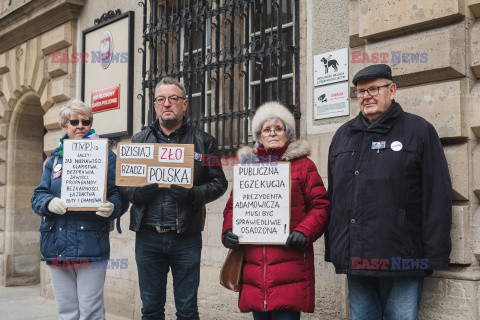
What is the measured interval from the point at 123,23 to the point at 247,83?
2293 millimetres

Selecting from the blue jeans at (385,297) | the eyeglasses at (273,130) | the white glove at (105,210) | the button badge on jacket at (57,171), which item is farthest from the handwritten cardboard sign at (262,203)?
the button badge on jacket at (57,171)

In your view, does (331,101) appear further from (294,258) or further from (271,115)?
(294,258)

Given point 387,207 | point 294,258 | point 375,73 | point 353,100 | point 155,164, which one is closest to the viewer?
point 387,207

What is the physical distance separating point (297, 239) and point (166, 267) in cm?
107

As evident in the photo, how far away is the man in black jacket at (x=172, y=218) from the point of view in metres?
3.61

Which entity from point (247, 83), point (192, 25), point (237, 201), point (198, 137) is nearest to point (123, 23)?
point (192, 25)

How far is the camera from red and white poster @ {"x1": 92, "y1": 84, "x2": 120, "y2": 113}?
6.85 meters

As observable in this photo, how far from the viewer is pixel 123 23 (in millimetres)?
6832

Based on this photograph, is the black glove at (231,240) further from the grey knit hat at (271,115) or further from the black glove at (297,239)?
the grey knit hat at (271,115)

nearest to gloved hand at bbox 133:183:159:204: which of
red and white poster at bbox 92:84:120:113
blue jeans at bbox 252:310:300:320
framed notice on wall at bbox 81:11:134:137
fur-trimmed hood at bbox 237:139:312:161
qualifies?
fur-trimmed hood at bbox 237:139:312:161

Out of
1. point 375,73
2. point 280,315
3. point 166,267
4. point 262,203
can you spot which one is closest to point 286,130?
point 262,203

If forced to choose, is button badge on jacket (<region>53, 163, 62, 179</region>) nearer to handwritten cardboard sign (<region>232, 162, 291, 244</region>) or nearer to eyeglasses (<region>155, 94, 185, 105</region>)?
eyeglasses (<region>155, 94, 185, 105</region>)

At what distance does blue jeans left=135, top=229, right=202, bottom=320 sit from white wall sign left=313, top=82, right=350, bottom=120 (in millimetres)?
1548

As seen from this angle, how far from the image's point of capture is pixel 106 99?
702cm
